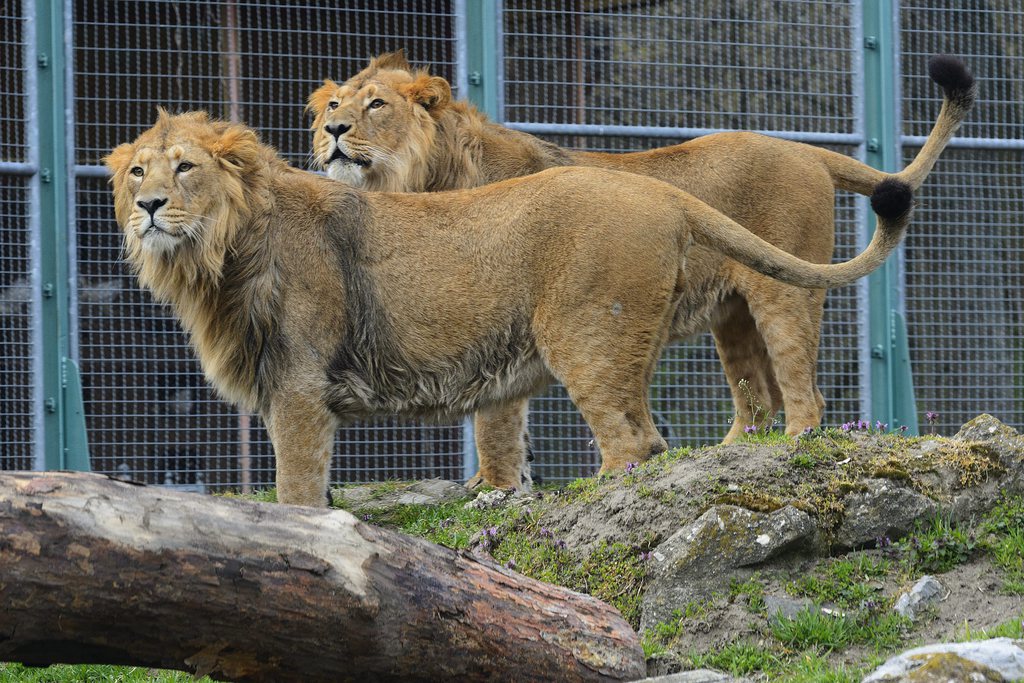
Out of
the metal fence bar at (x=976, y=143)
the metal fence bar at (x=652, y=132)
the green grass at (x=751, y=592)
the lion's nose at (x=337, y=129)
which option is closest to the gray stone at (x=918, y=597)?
the green grass at (x=751, y=592)

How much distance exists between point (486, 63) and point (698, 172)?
74.6 inches

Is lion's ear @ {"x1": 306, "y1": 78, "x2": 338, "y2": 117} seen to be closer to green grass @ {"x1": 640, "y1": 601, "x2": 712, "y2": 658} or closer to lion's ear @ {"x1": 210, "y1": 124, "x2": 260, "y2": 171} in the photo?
lion's ear @ {"x1": 210, "y1": 124, "x2": 260, "y2": 171}

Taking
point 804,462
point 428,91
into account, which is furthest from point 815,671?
point 428,91

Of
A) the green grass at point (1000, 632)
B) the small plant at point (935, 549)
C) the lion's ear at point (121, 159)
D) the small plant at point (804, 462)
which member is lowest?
the green grass at point (1000, 632)

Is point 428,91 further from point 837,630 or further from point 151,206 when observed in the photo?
point 837,630

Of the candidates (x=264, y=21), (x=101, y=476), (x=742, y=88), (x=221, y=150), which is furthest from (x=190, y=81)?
(x=101, y=476)

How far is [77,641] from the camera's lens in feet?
12.5

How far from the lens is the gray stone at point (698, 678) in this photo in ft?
14.1

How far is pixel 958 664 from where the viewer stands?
13.1 feet

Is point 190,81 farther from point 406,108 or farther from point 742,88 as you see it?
point 742,88

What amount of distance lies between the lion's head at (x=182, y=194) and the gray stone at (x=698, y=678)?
312cm

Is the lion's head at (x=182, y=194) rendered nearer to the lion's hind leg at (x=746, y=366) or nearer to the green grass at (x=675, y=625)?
the green grass at (x=675, y=625)

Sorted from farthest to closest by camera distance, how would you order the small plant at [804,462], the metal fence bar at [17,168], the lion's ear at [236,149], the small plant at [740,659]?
1. the metal fence bar at [17,168]
2. the lion's ear at [236,149]
3. the small plant at [804,462]
4. the small plant at [740,659]

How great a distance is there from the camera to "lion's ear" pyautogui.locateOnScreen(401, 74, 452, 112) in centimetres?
812
